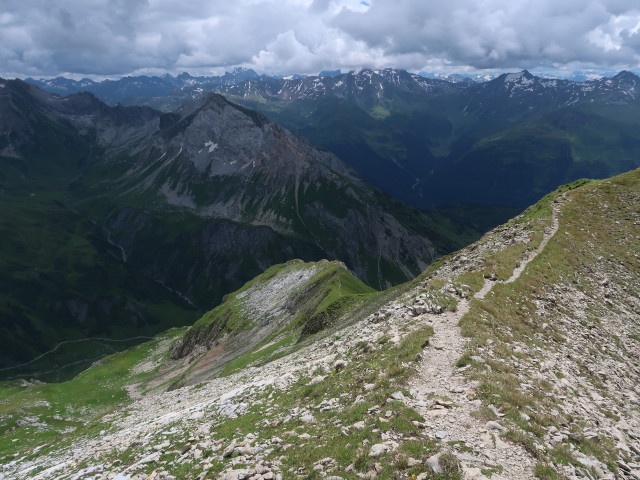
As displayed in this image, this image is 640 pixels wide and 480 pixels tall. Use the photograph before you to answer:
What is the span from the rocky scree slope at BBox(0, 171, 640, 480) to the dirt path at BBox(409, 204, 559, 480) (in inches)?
2.5

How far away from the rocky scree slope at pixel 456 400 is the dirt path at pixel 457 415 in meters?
0.06

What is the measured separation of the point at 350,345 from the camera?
28.0 meters

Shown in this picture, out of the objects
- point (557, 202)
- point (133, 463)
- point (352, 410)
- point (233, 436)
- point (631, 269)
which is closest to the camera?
point (352, 410)

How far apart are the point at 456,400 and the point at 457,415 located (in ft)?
3.82

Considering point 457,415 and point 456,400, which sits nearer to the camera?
point 457,415

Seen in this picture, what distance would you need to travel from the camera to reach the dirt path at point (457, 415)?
12930 mm

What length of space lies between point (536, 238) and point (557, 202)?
17.8 m

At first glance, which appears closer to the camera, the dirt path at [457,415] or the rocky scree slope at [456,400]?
the dirt path at [457,415]

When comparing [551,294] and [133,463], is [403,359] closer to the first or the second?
[133,463]

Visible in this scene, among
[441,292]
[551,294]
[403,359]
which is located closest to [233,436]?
[403,359]

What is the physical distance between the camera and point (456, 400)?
16.9 metres

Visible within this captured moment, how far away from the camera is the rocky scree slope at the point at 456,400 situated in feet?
45.9

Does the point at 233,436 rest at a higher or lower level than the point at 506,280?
lower

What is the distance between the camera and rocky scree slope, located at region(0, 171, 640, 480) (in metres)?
14.0
